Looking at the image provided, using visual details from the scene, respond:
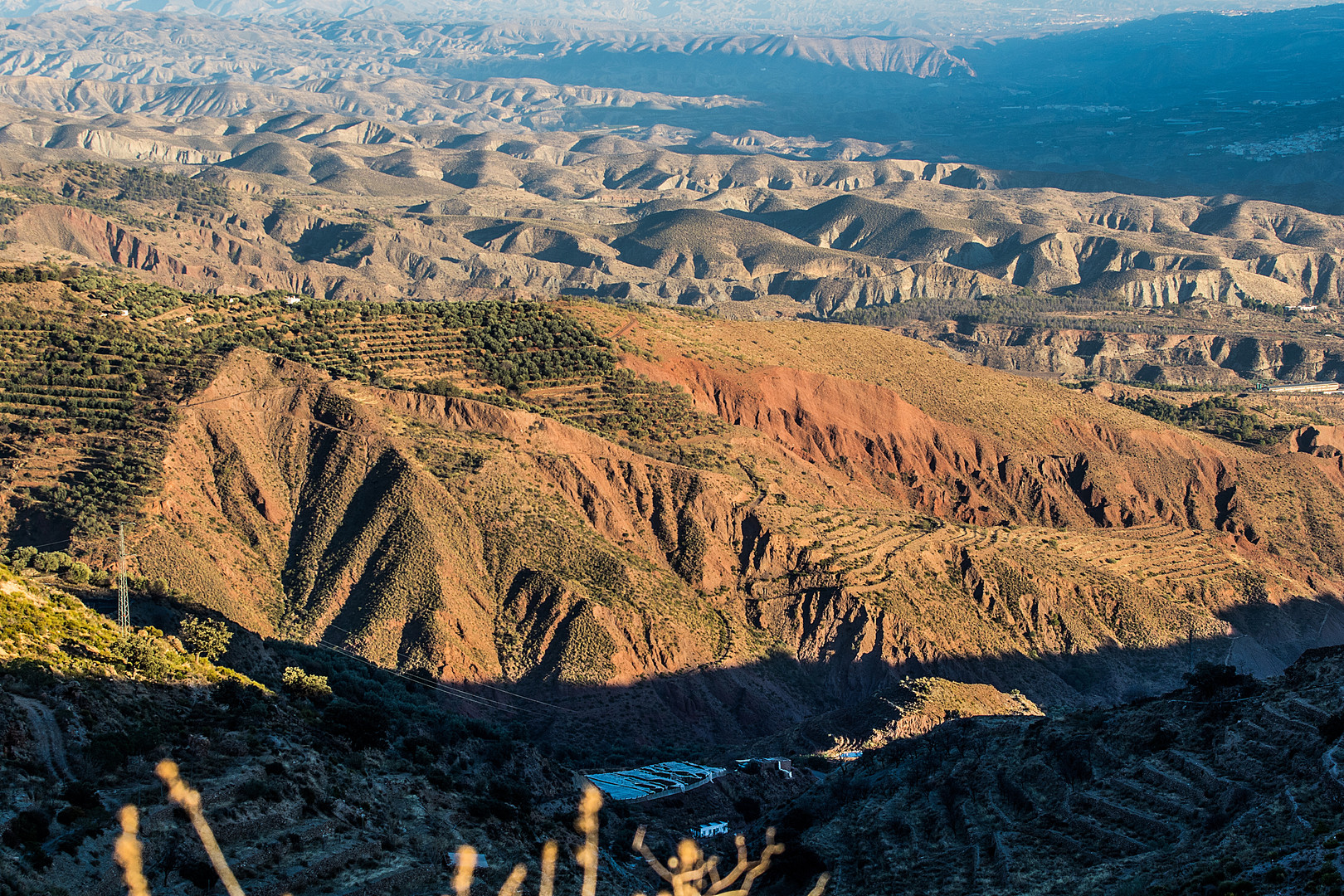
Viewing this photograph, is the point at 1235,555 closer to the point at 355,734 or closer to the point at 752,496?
the point at 752,496

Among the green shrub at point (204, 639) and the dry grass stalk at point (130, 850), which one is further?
the green shrub at point (204, 639)

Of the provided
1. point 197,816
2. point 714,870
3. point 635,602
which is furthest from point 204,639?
point 635,602

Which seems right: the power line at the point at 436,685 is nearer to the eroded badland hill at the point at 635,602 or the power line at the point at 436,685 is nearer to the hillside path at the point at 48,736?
the eroded badland hill at the point at 635,602

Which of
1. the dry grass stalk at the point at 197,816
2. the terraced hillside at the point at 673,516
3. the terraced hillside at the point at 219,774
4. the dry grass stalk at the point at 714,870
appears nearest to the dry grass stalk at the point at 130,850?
the terraced hillside at the point at 219,774

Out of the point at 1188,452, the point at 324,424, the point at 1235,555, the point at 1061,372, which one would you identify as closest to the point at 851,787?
the point at 324,424

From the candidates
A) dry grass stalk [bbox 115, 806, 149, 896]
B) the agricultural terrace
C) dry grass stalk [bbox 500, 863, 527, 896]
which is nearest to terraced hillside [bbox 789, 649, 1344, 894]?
dry grass stalk [bbox 500, 863, 527, 896]

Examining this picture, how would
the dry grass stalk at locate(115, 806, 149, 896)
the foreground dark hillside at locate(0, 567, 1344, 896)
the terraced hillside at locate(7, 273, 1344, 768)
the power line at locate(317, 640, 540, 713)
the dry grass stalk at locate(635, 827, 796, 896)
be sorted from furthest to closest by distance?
the terraced hillside at locate(7, 273, 1344, 768)
the power line at locate(317, 640, 540, 713)
the dry grass stalk at locate(635, 827, 796, 896)
the foreground dark hillside at locate(0, 567, 1344, 896)
the dry grass stalk at locate(115, 806, 149, 896)

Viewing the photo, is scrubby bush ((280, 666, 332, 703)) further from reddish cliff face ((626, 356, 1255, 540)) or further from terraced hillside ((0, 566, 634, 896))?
reddish cliff face ((626, 356, 1255, 540))
